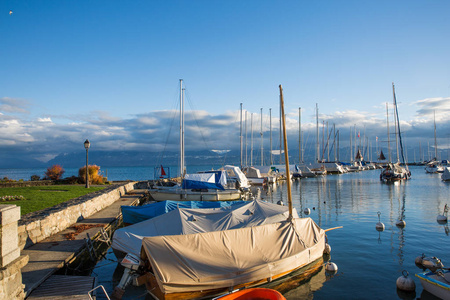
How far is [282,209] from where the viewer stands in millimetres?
16484

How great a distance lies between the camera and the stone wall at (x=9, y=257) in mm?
6531

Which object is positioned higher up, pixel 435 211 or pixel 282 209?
pixel 282 209

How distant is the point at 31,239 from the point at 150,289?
6784 mm

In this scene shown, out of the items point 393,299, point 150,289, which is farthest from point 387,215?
point 150,289

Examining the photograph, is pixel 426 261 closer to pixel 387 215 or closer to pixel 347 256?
pixel 347 256

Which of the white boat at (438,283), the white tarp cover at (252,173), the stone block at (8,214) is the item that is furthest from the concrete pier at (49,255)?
the white tarp cover at (252,173)

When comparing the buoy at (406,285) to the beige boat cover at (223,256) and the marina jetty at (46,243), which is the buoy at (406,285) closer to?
the beige boat cover at (223,256)

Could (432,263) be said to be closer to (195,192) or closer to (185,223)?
(185,223)

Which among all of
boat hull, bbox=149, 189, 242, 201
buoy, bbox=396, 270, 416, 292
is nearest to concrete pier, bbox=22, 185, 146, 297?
buoy, bbox=396, 270, 416, 292

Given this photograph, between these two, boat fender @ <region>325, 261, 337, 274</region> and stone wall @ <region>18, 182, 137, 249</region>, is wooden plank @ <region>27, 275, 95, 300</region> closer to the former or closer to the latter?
stone wall @ <region>18, 182, 137, 249</region>

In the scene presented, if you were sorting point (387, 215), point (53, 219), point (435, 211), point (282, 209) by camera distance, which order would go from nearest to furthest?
point (53, 219) < point (282, 209) < point (387, 215) < point (435, 211)

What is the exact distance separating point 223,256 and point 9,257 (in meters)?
6.29

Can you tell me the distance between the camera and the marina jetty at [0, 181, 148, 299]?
22.2ft

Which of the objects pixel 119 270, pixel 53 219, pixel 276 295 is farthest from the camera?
pixel 53 219
